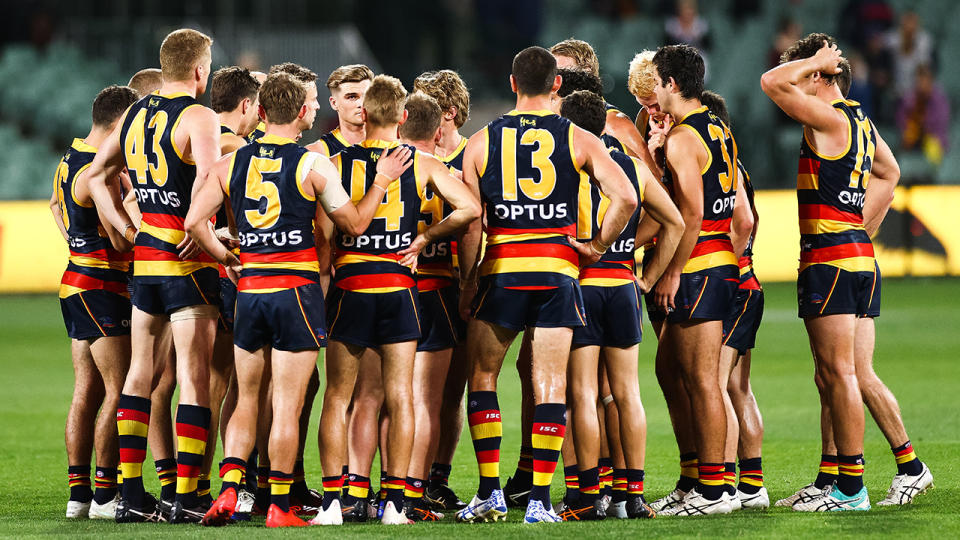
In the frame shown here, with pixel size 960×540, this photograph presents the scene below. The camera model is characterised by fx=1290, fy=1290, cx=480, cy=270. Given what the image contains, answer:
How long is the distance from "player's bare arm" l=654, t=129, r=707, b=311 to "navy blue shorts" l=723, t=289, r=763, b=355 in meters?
0.51

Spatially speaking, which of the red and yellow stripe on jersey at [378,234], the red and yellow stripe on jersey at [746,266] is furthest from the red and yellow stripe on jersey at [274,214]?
the red and yellow stripe on jersey at [746,266]

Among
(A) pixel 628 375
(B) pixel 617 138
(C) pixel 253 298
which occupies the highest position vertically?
(B) pixel 617 138

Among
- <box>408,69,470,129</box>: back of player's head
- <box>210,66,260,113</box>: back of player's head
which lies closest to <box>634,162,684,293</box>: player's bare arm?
<box>408,69,470,129</box>: back of player's head

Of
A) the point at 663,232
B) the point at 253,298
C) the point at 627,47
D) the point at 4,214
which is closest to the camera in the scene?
the point at 253,298

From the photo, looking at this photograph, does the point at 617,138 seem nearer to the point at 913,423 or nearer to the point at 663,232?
the point at 663,232

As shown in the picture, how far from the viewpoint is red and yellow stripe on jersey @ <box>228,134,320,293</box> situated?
6.98m

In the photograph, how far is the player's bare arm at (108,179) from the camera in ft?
25.0

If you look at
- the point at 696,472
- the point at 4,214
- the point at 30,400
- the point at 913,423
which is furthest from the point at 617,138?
the point at 4,214

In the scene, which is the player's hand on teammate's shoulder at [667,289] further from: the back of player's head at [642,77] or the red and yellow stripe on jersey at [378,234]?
the red and yellow stripe on jersey at [378,234]

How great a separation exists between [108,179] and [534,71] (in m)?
2.63

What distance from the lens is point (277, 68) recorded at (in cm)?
807

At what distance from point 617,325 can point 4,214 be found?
16.4m

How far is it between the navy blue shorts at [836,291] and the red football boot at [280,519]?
10.6 feet

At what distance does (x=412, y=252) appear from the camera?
723 cm
